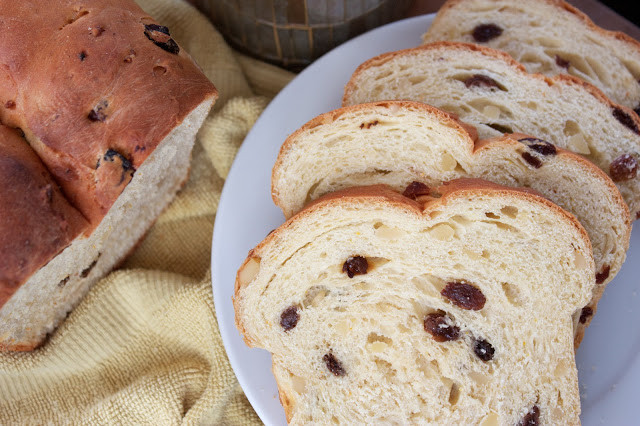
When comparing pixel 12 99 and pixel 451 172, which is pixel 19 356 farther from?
pixel 451 172

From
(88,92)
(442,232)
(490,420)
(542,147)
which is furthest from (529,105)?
(88,92)

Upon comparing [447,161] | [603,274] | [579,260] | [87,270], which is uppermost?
[447,161]

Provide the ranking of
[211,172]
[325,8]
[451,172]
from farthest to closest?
[211,172], [325,8], [451,172]

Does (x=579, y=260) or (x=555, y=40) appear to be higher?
(x=555, y=40)

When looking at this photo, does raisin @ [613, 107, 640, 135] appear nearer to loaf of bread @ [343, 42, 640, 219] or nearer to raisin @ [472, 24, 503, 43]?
loaf of bread @ [343, 42, 640, 219]

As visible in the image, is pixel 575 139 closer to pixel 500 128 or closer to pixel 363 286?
pixel 500 128

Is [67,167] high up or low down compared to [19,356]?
up

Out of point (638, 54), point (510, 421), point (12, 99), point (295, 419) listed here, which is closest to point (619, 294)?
point (510, 421)

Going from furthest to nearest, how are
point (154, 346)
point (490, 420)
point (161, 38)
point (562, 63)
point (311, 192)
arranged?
point (154, 346) < point (562, 63) < point (311, 192) < point (161, 38) < point (490, 420)
